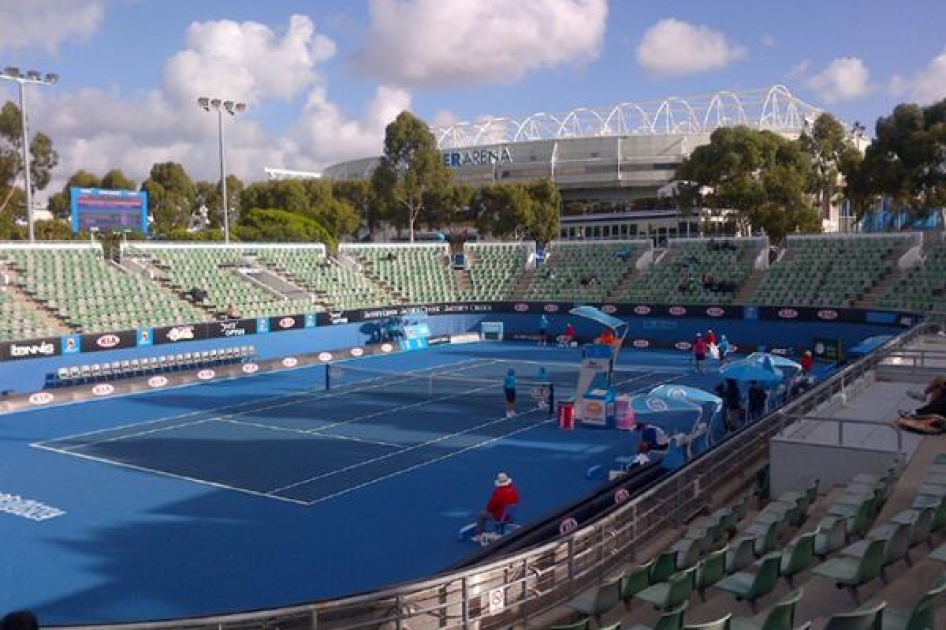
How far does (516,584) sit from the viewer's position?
9219 mm

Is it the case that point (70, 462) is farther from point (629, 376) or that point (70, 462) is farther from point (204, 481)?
point (629, 376)

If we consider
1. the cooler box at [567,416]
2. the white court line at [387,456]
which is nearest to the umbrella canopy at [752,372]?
the cooler box at [567,416]

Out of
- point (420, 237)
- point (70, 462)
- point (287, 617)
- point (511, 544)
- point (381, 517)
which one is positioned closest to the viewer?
point (287, 617)

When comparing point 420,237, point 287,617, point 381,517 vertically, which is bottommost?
Result: point 381,517

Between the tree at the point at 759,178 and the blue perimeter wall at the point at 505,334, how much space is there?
16.5 metres

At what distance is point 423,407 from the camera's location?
92.2ft

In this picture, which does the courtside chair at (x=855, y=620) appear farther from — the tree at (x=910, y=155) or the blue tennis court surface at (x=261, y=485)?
the tree at (x=910, y=155)

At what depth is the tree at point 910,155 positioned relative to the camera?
49.2m

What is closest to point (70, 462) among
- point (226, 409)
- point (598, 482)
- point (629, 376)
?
point (226, 409)

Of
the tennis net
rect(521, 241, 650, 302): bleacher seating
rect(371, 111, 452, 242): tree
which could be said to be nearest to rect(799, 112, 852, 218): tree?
rect(521, 241, 650, 302): bleacher seating

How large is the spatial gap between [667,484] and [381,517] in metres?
6.87

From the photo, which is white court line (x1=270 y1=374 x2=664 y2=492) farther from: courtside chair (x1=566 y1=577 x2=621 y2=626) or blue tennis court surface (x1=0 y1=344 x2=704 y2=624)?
courtside chair (x1=566 y1=577 x2=621 y2=626)

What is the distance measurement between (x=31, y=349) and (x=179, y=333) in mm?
6202

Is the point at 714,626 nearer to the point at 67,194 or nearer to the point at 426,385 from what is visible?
the point at 426,385
